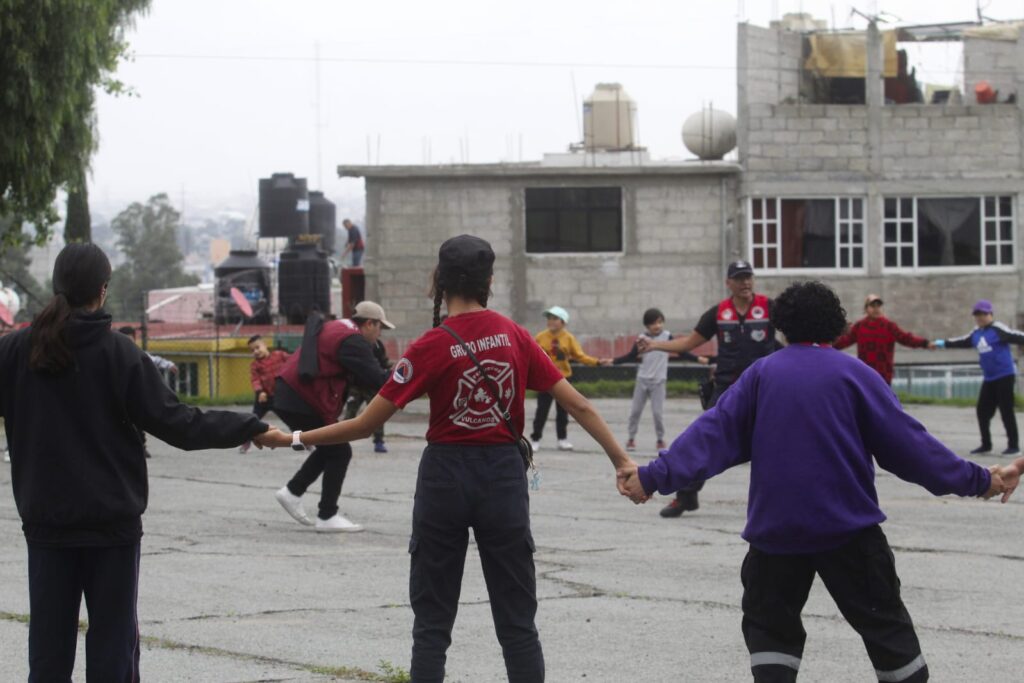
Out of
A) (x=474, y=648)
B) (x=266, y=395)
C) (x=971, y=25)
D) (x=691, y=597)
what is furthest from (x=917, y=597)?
(x=971, y=25)

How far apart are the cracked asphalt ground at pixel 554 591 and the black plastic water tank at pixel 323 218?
140 ft

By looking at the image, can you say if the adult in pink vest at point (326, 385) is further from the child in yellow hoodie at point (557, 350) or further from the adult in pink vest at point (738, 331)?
the child in yellow hoodie at point (557, 350)

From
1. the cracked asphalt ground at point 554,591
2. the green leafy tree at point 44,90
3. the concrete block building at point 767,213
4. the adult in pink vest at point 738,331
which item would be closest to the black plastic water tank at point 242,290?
the concrete block building at point 767,213

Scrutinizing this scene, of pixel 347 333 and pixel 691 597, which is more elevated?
pixel 347 333

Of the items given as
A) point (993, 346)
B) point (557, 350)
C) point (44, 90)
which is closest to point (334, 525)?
point (557, 350)

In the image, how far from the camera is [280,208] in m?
52.1

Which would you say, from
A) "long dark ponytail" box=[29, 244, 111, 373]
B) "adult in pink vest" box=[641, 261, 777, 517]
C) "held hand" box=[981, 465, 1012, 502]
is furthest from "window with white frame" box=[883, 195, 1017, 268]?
"long dark ponytail" box=[29, 244, 111, 373]

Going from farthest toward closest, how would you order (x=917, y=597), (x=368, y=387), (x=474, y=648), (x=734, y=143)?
(x=734, y=143) → (x=368, y=387) → (x=917, y=597) → (x=474, y=648)

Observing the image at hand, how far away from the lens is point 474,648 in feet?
22.7

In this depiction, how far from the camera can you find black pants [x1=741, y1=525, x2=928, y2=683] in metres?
5.09

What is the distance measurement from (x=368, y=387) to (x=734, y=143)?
2516 centimetres

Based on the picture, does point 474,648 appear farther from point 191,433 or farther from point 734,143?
point 734,143

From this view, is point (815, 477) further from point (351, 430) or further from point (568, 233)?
point (568, 233)

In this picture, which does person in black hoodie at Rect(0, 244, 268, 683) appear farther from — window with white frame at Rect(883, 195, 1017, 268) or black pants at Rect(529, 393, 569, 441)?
window with white frame at Rect(883, 195, 1017, 268)
